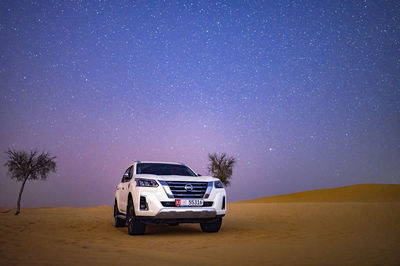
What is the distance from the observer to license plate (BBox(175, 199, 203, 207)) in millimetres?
10423

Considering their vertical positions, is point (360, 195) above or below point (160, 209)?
below

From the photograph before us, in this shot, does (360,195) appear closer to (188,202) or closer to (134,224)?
(188,202)

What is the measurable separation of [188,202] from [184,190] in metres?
0.36

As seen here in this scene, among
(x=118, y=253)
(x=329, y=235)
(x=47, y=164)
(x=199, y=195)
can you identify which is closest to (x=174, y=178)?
(x=199, y=195)

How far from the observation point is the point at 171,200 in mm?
10383

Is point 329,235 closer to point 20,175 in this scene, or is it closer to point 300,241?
point 300,241

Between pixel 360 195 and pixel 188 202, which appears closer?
pixel 188 202

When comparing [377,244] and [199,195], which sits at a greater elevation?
[199,195]

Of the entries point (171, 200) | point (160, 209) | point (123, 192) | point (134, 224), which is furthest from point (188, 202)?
point (123, 192)

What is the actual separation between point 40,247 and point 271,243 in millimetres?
5203

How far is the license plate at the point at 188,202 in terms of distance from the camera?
1042cm

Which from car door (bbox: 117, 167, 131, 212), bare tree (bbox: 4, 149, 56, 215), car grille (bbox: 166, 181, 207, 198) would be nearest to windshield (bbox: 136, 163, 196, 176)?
car door (bbox: 117, 167, 131, 212)

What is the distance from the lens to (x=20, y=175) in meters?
36.9

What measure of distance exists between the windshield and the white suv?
34 centimetres
